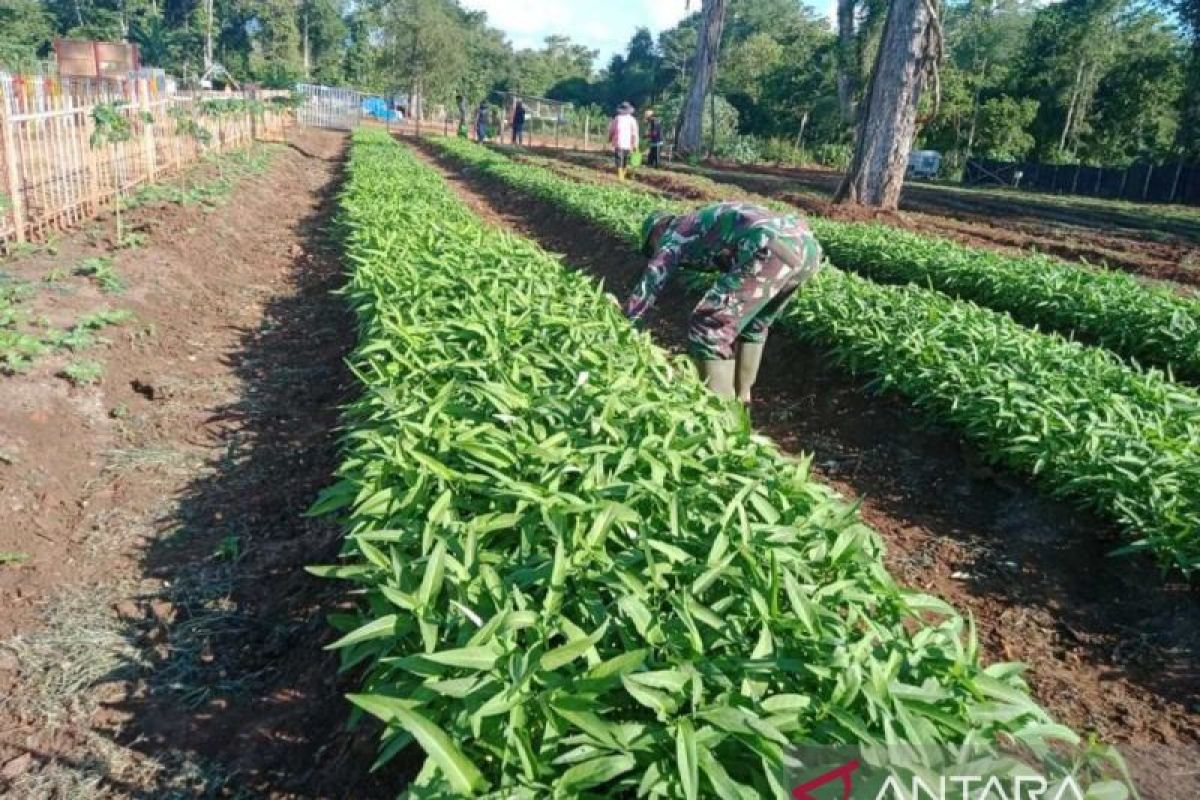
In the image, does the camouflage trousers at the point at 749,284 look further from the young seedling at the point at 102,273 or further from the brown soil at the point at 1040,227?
the brown soil at the point at 1040,227

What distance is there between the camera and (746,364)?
225 inches

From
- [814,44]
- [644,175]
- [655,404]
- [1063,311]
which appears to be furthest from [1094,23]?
[655,404]

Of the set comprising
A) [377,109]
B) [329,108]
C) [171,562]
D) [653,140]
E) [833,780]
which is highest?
[377,109]

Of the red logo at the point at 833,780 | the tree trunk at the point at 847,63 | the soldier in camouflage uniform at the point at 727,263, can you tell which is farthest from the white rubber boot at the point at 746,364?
the tree trunk at the point at 847,63

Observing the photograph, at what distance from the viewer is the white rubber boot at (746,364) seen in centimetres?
568

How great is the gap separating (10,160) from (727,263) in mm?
7184

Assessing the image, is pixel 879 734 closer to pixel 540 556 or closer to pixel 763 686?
pixel 763 686

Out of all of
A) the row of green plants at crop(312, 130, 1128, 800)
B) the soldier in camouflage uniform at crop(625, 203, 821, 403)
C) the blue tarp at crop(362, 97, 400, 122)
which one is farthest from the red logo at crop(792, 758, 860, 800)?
the blue tarp at crop(362, 97, 400, 122)

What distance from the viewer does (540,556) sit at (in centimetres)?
236

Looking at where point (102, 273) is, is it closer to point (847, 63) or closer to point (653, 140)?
point (653, 140)

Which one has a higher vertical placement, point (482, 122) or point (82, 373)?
point (482, 122)

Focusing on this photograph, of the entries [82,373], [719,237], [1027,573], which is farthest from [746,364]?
[82,373]

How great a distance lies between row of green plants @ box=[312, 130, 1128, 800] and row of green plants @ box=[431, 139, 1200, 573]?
1.23m

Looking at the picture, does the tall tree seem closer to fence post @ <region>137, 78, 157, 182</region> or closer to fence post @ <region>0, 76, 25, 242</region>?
fence post @ <region>137, 78, 157, 182</region>
